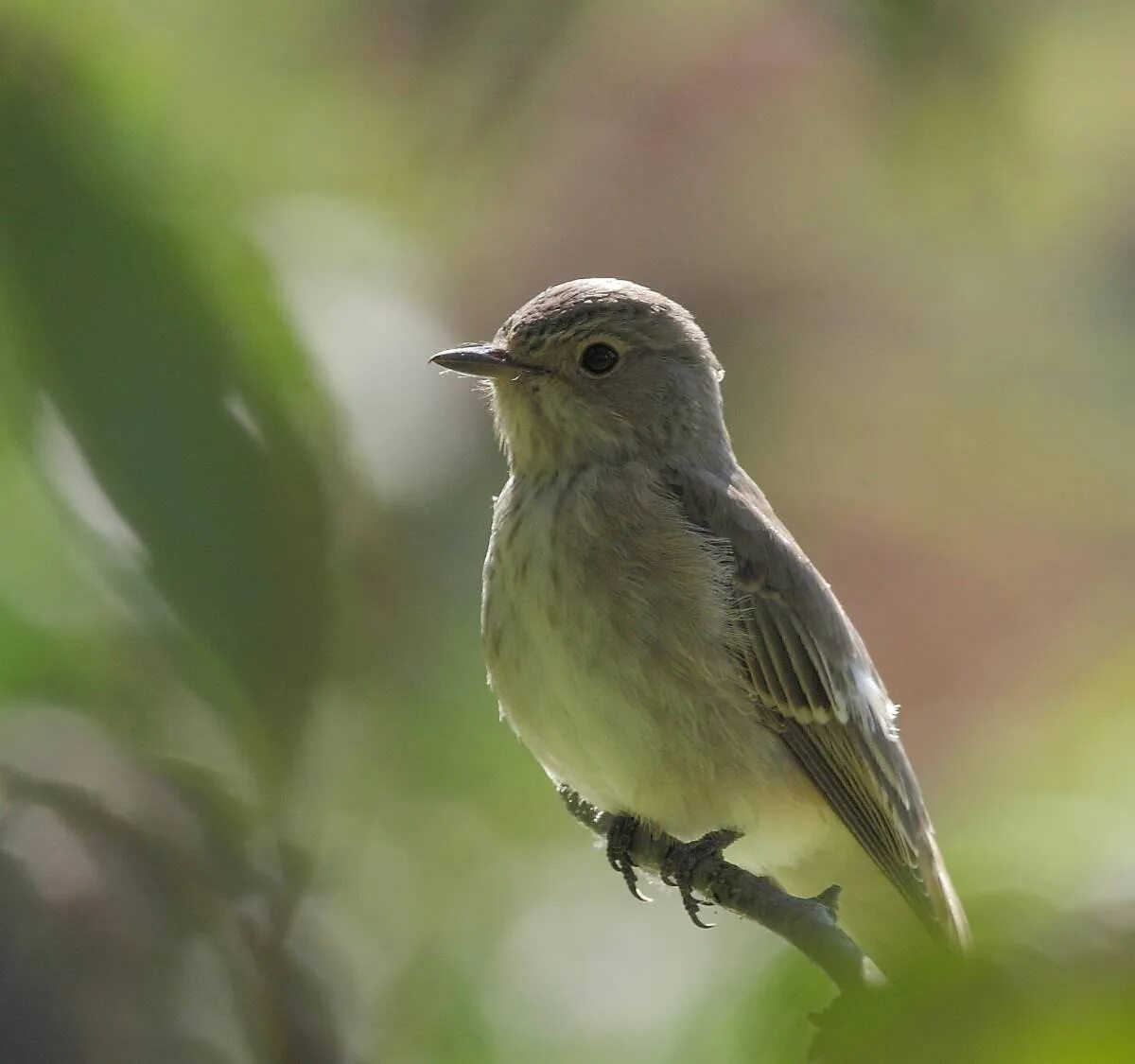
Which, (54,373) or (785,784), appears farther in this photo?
(785,784)

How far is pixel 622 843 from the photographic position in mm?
3389

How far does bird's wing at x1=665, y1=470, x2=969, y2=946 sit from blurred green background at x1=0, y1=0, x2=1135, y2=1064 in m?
0.25

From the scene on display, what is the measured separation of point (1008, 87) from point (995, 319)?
3.77 meters

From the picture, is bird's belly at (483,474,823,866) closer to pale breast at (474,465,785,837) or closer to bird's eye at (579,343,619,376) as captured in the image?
pale breast at (474,465,785,837)

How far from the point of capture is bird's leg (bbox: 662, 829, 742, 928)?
318 centimetres

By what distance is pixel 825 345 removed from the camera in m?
5.04

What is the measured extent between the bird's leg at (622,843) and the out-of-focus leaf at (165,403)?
2.25 metres

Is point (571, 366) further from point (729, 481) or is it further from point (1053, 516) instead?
point (1053, 516)

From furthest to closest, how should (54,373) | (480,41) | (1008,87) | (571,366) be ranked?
1. (571,366)
2. (480,41)
3. (1008,87)
4. (54,373)

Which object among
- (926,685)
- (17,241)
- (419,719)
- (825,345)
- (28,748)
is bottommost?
(28,748)

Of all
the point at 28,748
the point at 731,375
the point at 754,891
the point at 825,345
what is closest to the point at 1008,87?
the point at 28,748

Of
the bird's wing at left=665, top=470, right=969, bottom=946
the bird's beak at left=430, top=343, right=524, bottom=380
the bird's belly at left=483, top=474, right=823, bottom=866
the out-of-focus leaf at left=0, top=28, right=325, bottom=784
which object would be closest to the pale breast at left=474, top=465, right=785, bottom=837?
the bird's belly at left=483, top=474, right=823, bottom=866

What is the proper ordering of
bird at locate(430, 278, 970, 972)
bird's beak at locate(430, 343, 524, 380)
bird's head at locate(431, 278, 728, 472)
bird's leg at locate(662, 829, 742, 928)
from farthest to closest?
bird's head at locate(431, 278, 728, 472), bird's beak at locate(430, 343, 524, 380), bird at locate(430, 278, 970, 972), bird's leg at locate(662, 829, 742, 928)

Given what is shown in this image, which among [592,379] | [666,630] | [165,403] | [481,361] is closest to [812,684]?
[666,630]
